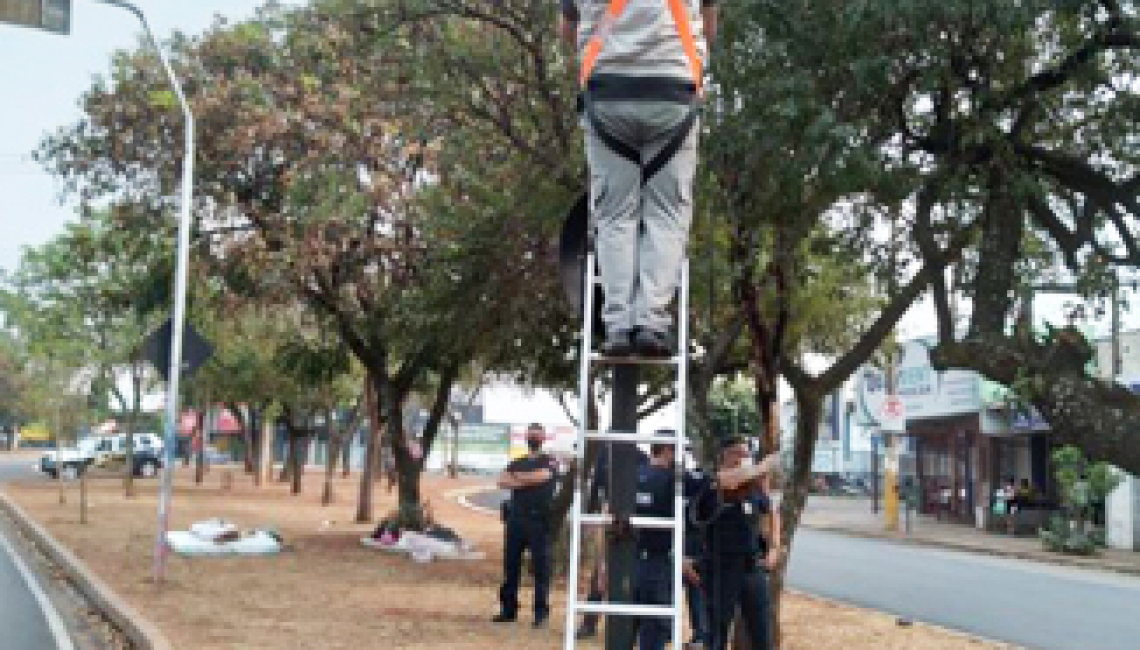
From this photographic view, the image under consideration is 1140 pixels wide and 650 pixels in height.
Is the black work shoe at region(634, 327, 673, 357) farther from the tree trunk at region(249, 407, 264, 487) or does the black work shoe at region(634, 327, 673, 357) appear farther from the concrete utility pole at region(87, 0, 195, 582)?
the tree trunk at region(249, 407, 264, 487)

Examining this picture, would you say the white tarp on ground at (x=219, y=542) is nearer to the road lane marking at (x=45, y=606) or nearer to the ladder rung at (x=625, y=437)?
the road lane marking at (x=45, y=606)

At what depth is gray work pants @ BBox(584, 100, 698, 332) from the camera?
5391 millimetres

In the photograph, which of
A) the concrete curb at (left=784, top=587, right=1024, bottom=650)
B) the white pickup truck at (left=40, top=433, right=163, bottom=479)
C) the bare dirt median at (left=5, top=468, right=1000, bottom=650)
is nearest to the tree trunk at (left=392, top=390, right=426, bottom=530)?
the bare dirt median at (left=5, top=468, right=1000, bottom=650)

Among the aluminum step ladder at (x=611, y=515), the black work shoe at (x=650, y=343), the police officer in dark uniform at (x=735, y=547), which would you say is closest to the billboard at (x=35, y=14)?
the police officer in dark uniform at (x=735, y=547)

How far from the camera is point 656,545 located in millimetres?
9102

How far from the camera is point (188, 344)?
1639 centimetres

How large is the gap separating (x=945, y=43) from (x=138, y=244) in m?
16.8

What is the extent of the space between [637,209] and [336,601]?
10526mm

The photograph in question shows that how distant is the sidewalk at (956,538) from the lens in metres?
28.2

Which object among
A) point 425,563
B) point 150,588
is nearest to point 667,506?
point 150,588

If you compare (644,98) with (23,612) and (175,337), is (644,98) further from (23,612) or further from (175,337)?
(175,337)

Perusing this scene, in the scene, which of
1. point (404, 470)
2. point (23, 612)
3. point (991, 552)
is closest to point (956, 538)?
point (991, 552)

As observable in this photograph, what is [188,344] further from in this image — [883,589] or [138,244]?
[883,589]

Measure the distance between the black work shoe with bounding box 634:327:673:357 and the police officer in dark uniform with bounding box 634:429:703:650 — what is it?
290cm
